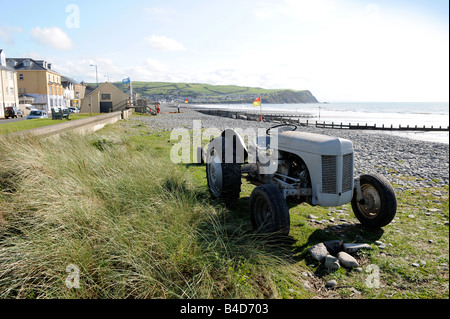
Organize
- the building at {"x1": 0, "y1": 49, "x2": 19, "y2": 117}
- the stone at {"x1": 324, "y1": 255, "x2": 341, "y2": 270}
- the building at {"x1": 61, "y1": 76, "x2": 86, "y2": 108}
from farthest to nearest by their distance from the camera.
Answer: the building at {"x1": 61, "y1": 76, "x2": 86, "y2": 108} → the building at {"x1": 0, "y1": 49, "x2": 19, "y2": 117} → the stone at {"x1": 324, "y1": 255, "x2": 341, "y2": 270}

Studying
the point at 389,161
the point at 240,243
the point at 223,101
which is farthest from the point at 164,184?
the point at 223,101

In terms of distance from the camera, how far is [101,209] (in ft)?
12.7

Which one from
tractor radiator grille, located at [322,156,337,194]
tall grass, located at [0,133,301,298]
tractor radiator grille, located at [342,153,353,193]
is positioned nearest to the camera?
tall grass, located at [0,133,301,298]

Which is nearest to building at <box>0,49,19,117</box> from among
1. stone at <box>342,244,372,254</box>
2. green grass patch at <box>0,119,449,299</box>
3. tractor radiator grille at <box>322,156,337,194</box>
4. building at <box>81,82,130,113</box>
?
building at <box>81,82,130,113</box>

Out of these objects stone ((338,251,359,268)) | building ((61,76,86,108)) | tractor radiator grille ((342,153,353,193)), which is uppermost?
building ((61,76,86,108))

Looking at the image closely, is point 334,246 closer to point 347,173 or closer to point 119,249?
point 347,173

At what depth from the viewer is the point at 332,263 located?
11.6ft

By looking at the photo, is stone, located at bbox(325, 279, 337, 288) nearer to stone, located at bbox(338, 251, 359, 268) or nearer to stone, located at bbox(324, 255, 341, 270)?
stone, located at bbox(324, 255, 341, 270)

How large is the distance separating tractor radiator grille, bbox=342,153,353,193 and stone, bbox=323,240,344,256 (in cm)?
72

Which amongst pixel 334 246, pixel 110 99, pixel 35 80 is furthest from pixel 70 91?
pixel 334 246

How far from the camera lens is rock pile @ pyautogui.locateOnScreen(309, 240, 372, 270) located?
358 centimetres

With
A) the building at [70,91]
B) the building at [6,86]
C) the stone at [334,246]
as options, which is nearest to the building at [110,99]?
the building at [6,86]

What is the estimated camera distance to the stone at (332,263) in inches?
139

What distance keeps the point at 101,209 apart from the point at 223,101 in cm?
19552
